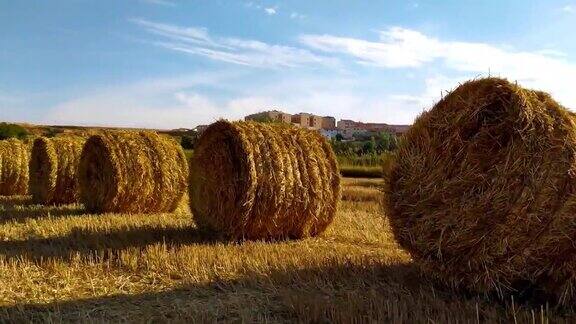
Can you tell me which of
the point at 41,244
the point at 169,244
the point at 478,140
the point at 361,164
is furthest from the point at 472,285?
the point at 361,164

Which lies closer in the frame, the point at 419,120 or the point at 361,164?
the point at 419,120

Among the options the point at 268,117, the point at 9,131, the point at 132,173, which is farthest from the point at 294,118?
the point at 132,173

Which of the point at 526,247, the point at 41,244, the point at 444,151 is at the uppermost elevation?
the point at 444,151

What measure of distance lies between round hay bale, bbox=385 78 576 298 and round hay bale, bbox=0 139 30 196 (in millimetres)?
12618

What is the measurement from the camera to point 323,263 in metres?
6.01

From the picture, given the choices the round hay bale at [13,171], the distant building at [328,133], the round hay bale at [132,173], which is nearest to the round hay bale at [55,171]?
the round hay bale at [132,173]

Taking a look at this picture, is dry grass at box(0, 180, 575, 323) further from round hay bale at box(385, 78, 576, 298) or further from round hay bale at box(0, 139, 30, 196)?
round hay bale at box(0, 139, 30, 196)

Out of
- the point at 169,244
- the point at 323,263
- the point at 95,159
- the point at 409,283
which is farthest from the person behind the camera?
the point at 95,159

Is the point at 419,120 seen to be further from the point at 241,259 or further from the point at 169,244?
the point at 169,244

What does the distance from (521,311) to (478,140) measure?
130 centimetres

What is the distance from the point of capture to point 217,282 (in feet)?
18.0

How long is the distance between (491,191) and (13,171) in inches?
538

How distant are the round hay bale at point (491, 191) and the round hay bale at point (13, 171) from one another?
497 inches

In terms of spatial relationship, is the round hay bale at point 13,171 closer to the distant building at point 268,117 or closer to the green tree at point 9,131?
the distant building at point 268,117
